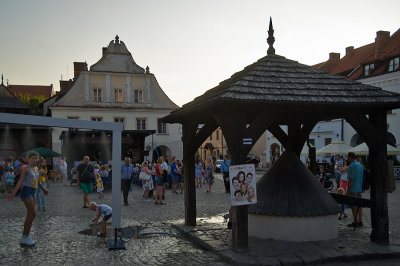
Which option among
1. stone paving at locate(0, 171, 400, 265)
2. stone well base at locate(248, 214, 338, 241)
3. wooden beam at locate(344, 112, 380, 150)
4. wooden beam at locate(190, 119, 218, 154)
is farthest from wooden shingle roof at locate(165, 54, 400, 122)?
stone paving at locate(0, 171, 400, 265)

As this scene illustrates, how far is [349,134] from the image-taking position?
36.2 metres

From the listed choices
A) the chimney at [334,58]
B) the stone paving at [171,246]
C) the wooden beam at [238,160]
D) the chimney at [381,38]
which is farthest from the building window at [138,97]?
the wooden beam at [238,160]

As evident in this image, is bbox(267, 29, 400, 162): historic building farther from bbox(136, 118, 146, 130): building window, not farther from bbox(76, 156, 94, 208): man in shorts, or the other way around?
bbox(76, 156, 94, 208): man in shorts

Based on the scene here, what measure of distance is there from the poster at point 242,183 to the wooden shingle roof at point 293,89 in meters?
1.22

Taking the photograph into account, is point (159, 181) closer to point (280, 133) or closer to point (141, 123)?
point (280, 133)

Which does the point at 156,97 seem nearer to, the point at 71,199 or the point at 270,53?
the point at 71,199

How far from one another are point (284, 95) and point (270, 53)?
7.65 feet

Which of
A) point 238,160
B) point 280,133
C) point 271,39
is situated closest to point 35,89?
point 280,133

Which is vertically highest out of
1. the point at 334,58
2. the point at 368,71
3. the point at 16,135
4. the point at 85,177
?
the point at 334,58

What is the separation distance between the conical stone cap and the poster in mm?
1030

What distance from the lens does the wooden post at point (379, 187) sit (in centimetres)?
788

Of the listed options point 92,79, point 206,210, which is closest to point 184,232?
point 206,210

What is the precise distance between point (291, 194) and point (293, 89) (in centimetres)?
212

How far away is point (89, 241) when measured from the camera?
8.48 metres
